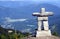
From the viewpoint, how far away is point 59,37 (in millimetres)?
7922

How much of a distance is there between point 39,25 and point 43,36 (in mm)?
352

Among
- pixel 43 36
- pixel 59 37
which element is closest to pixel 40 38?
pixel 43 36

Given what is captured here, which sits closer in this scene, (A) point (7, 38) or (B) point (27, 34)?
(A) point (7, 38)

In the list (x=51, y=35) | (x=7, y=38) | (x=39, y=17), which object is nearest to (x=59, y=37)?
(x=51, y=35)

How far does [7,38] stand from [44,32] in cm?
114

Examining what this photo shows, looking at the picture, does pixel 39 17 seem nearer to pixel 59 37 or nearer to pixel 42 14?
pixel 42 14

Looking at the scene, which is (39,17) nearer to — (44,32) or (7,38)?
(44,32)

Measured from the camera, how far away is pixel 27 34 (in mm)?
8117

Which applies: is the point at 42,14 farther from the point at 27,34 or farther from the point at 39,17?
the point at 27,34

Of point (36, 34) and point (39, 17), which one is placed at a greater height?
point (39, 17)

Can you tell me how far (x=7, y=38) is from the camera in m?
7.51

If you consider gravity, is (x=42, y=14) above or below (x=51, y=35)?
above

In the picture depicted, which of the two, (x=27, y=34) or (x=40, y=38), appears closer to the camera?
(x=40, y=38)

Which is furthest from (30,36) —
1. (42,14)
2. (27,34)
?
(42,14)
